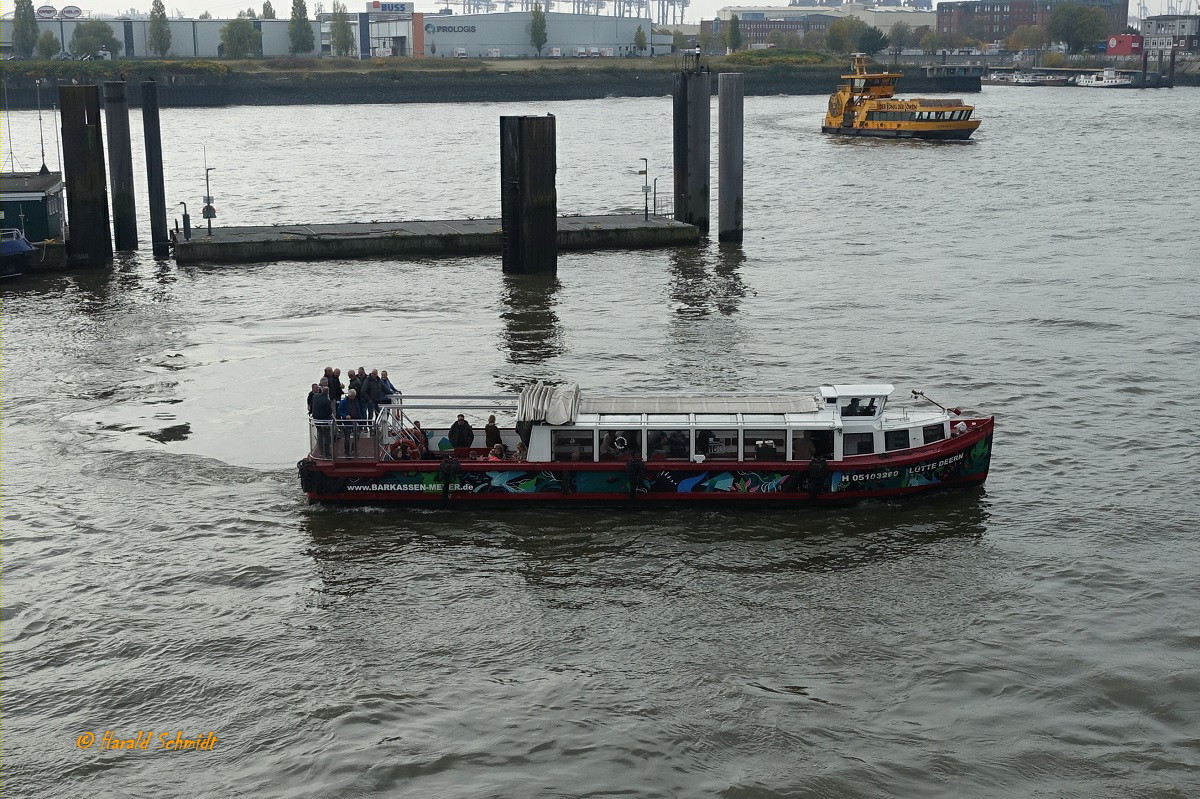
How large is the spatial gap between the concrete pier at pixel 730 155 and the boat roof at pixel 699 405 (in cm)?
2510

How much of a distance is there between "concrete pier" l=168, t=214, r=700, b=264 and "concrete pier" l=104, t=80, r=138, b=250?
262cm

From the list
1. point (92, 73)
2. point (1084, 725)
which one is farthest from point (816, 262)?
point (92, 73)

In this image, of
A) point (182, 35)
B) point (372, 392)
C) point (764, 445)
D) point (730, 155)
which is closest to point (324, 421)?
point (372, 392)

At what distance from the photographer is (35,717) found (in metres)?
15.2

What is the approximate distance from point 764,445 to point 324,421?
269 inches

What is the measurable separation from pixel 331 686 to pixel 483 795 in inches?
112

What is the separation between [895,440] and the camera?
824 inches

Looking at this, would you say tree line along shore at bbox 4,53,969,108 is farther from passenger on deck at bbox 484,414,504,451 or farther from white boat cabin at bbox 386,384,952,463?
white boat cabin at bbox 386,384,952,463

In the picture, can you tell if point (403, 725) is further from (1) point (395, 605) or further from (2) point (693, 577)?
(2) point (693, 577)

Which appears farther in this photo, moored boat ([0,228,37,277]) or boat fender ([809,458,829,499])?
moored boat ([0,228,37,277])

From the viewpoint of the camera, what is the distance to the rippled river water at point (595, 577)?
14.6 m

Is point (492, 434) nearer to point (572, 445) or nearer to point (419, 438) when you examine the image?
point (419, 438)

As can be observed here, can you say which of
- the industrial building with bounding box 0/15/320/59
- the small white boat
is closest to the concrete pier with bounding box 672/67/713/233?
the industrial building with bounding box 0/15/320/59

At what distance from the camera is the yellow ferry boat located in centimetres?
9306
